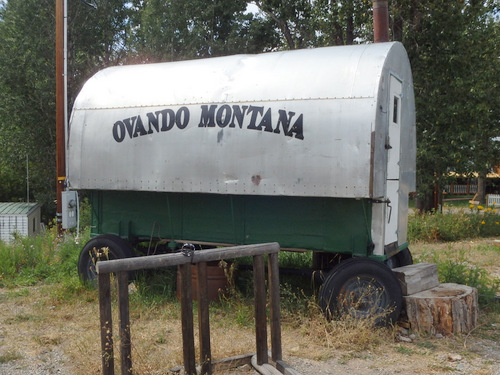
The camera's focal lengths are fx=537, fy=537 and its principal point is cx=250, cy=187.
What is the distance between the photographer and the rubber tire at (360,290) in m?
6.34

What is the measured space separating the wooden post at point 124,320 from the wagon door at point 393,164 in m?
3.62

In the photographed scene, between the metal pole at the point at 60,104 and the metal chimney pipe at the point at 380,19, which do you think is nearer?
the metal chimney pipe at the point at 380,19

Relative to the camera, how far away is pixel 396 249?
7.28 meters

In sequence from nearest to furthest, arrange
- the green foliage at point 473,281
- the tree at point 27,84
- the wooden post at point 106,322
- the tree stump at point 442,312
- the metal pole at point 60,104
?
the wooden post at point 106,322 < the tree stump at point 442,312 < the green foliage at point 473,281 < the metal pole at point 60,104 < the tree at point 27,84

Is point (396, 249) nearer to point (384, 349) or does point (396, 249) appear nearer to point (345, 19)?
point (384, 349)

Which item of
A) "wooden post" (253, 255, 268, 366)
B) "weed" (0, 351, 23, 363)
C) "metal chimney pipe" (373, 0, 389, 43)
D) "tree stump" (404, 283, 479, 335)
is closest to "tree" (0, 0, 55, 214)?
"metal chimney pipe" (373, 0, 389, 43)

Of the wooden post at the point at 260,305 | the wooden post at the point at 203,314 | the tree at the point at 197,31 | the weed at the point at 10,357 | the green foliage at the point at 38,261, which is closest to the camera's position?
the wooden post at the point at 203,314

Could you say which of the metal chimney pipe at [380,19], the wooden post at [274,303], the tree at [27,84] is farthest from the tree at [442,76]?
the tree at [27,84]

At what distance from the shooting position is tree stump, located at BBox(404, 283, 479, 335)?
20.6ft

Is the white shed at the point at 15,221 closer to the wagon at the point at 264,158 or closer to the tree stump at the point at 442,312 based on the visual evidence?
the wagon at the point at 264,158

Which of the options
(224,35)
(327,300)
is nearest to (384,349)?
(327,300)

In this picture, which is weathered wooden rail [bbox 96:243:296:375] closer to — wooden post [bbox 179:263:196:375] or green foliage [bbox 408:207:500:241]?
wooden post [bbox 179:263:196:375]

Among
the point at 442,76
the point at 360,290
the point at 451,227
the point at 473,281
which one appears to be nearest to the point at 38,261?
the point at 360,290

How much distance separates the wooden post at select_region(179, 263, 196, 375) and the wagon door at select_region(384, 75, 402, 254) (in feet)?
10.1
